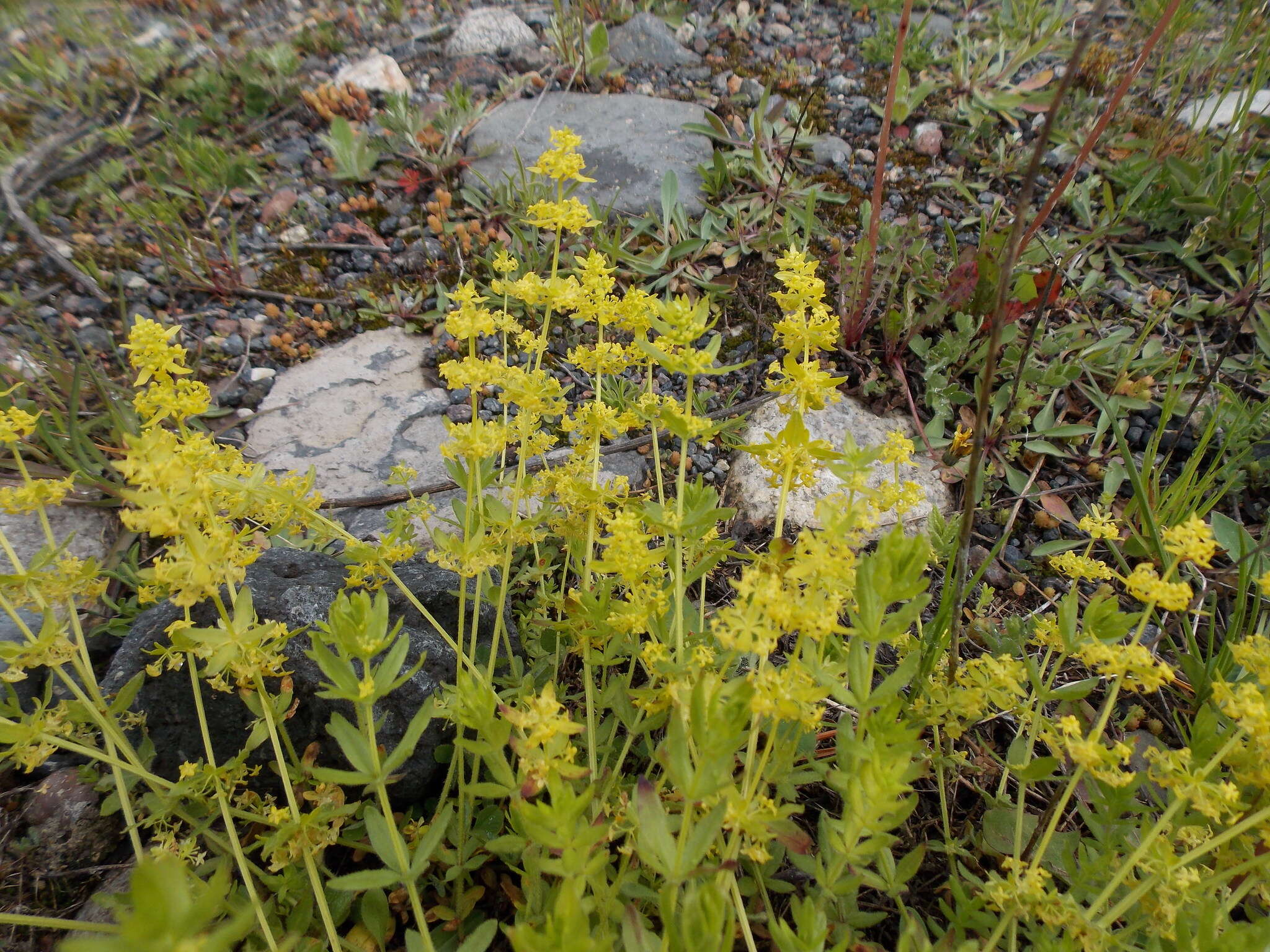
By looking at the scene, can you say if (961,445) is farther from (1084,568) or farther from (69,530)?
(69,530)

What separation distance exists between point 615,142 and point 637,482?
2444 millimetres

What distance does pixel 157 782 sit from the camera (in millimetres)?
1784

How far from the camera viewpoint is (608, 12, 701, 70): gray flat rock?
527 centimetres

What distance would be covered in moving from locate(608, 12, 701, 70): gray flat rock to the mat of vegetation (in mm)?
49

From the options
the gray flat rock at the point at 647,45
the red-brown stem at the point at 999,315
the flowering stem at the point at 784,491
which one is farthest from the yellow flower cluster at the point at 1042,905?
the gray flat rock at the point at 647,45

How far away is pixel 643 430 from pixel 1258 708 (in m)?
2.49

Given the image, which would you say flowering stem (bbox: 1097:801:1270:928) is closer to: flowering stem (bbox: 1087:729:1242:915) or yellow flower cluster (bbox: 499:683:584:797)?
flowering stem (bbox: 1087:729:1242:915)

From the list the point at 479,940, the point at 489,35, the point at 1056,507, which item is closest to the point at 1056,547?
the point at 1056,507

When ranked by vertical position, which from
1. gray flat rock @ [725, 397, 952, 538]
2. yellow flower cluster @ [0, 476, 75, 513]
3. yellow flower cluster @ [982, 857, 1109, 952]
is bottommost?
gray flat rock @ [725, 397, 952, 538]

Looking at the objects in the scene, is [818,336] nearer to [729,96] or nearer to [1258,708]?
[1258,708]

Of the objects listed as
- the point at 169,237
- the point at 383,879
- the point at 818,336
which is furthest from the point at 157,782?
the point at 169,237

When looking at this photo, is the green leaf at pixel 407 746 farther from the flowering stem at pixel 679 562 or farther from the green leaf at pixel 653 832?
the flowering stem at pixel 679 562

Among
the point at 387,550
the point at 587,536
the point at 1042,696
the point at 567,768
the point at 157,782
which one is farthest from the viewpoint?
the point at 587,536

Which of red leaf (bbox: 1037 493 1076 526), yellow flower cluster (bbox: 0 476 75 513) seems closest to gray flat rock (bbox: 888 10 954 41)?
red leaf (bbox: 1037 493 1076 526)
